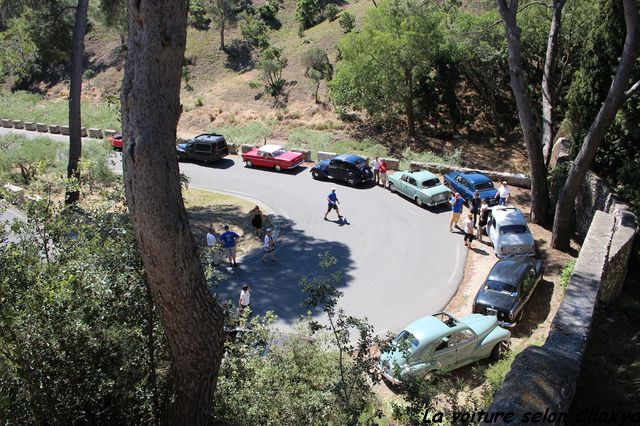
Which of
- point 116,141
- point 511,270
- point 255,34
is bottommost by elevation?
point 511,270

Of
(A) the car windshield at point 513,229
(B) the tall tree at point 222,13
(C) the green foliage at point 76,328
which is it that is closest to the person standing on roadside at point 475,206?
(A) the car windshield at point 513,229

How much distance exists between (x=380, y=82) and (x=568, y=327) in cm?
2473

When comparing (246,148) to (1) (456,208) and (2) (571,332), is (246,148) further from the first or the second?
(2) (571,332)

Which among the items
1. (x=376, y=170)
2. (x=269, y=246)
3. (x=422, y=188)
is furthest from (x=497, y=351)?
(x=376, y=170)

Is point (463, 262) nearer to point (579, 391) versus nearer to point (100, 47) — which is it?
point (579, 391)

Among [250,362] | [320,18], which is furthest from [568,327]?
[320,18]

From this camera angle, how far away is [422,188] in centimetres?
2139

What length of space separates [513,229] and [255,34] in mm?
42869

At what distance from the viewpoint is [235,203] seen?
75.6 feet

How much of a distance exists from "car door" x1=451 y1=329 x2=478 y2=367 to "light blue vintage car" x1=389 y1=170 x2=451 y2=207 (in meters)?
9.43

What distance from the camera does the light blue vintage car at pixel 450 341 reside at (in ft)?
37.5

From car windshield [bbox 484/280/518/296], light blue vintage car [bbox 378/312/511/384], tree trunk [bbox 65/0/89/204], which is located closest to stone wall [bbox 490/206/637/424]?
car windshield [bbox 484/280/518/296]

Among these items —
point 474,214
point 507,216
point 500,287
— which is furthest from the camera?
point 474,214

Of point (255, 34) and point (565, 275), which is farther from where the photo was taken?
point (255, 34)
